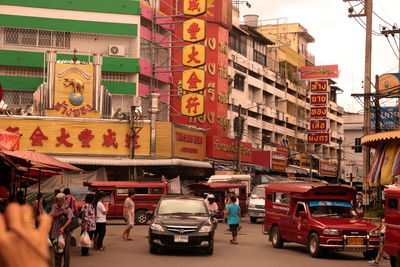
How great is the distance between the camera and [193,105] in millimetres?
47406

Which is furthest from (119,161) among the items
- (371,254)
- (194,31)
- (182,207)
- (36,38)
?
(371,254)

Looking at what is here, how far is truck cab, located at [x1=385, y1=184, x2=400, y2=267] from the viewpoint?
15.3 m

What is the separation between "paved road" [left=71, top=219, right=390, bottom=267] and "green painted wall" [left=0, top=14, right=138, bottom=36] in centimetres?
2923

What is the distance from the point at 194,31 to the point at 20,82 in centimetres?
1277

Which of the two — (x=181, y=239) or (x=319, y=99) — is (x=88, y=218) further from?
(x=319, y=99)

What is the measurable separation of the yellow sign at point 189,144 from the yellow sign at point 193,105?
143 cm

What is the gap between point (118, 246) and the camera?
2133cm

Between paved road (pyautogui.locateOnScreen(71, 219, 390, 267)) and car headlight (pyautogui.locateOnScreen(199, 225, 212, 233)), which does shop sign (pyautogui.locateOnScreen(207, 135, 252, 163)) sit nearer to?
paved road (pyautogui.locateOnScreen(71, 219, 390, 267))

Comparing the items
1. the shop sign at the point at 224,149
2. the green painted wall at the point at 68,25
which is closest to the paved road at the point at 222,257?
the shop sign at the point at 224,149

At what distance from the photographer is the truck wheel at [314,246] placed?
1848cm

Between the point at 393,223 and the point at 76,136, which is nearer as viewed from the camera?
the point at 393,223

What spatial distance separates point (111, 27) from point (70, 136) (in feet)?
31.2

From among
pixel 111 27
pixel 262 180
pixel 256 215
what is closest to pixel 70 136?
pixel 111 27

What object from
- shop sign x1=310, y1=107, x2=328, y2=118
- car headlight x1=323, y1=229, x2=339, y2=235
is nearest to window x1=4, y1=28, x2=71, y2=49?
shop sign x1=310, y1=107, x2=328, y2=118
